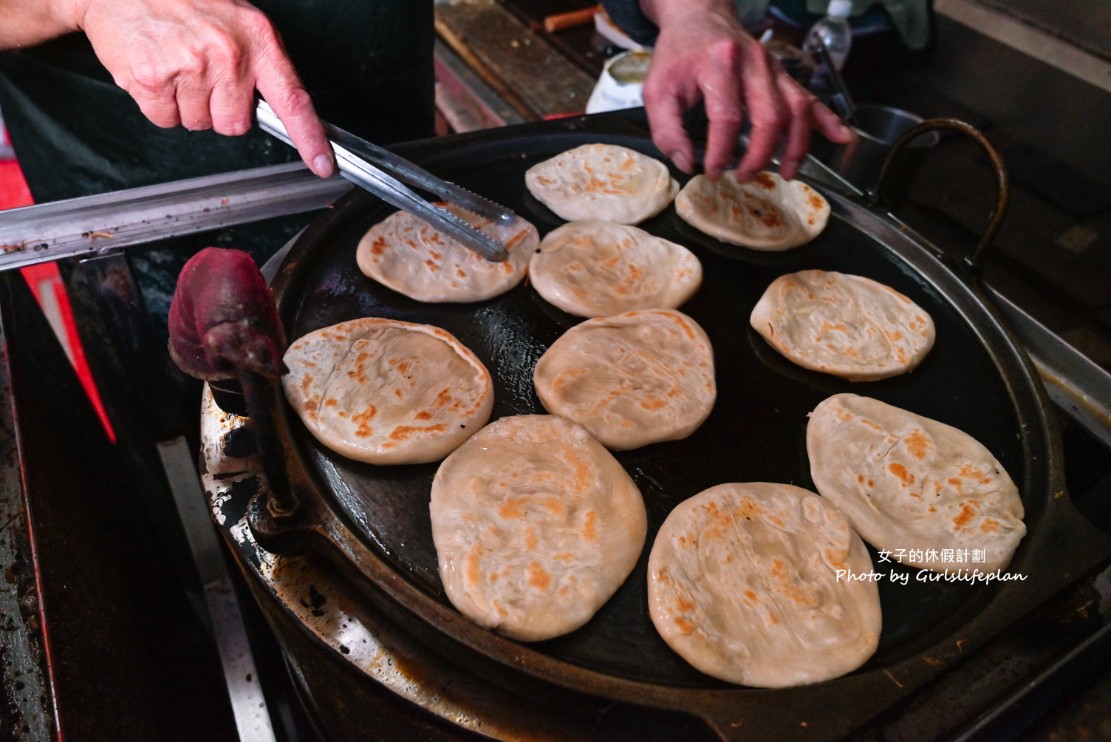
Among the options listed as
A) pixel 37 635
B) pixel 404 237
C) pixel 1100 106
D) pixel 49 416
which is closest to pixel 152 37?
pixel 404 237

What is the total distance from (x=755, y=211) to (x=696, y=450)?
0.80 m

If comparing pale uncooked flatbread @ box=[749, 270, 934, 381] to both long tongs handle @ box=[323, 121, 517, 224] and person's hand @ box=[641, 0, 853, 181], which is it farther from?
long tongs handle @ box=[323, 121, 517, 224]

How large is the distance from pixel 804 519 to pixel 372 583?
2.58ft

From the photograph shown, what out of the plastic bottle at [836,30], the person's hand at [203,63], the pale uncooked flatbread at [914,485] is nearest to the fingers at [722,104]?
the pale uncooked flatbread at [914,485]

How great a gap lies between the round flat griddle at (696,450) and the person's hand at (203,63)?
297mm

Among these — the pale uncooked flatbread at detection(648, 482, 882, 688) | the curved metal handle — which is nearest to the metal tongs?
the pale uncooked flatbread at detection(648, 482, 882, 688)

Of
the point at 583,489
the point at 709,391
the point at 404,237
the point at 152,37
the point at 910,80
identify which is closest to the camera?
the point at 583,489

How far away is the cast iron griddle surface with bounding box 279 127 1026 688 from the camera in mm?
1174

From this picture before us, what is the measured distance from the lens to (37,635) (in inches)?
44.9

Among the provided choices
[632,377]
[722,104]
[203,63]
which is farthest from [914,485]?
[203,63]

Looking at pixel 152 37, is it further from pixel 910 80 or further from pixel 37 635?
pixel 910 80

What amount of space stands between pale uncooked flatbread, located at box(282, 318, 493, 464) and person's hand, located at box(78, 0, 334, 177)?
38 cm

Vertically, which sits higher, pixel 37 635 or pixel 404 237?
pixel 404 237

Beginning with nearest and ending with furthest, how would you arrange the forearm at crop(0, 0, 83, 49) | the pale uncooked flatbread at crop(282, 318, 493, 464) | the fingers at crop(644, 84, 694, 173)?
the pale uncooked flatbread at crop(282, 318, 493, 464), the forearm at crop(0, 0, 83, 49), the fingers at crop(644, 84, 694, 173)
